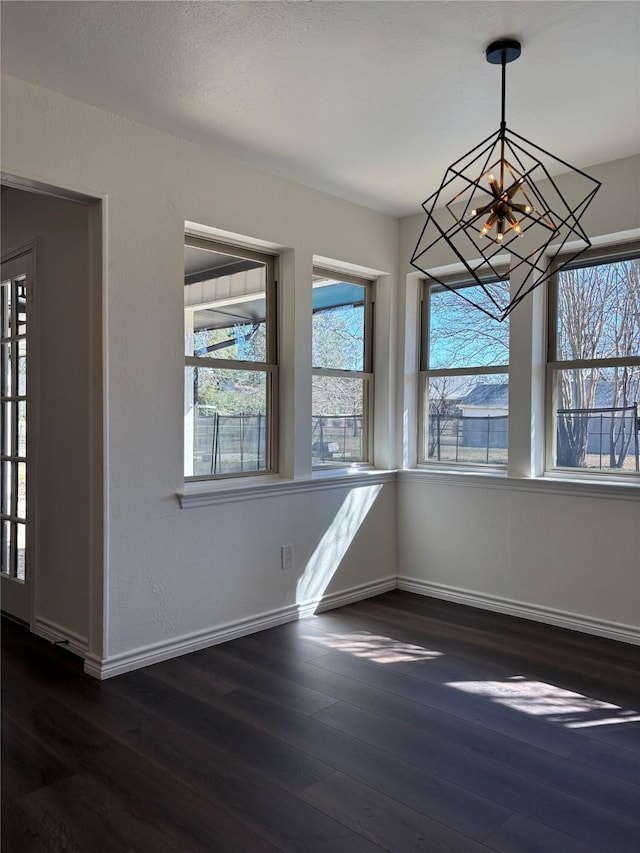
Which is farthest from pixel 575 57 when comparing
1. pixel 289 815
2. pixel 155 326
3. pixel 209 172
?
pixel 289 815

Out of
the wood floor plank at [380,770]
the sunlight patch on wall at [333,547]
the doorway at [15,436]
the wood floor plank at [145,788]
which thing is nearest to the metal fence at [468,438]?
the sunlight patch on wall at [333,547]

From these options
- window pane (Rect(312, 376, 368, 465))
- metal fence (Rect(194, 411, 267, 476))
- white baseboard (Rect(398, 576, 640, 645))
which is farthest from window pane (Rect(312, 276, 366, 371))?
white baseboard (Rect(398, 576, 640, 645))

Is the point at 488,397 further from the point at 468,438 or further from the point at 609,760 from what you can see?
the point at 609,760

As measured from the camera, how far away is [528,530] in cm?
385

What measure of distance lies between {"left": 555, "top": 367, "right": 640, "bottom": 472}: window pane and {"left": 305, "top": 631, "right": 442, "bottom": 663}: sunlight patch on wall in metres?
1.43

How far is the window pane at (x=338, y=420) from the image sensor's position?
4.16 meters

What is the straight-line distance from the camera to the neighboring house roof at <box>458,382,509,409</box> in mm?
4066

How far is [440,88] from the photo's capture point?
8.83ft

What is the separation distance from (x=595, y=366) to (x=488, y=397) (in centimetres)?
69

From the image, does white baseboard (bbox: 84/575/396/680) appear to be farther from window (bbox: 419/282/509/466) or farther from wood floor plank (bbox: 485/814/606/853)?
wood floor plank (bbox: 485/814/606/853)

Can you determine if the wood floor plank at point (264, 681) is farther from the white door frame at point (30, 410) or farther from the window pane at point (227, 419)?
the white door frame at point (30, 410)

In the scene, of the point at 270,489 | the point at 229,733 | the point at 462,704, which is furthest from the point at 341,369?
the point at 229,733

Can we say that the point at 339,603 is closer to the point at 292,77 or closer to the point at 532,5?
the point at 292,77

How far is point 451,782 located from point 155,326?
2.29 metres
